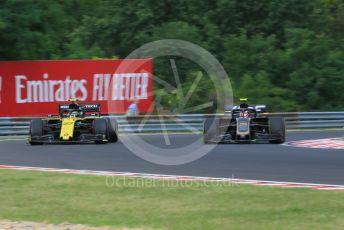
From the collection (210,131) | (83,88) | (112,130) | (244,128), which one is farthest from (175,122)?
(210,131)

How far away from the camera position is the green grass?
27.1ft

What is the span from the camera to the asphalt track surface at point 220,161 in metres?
13.0

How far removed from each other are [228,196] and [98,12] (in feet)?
115

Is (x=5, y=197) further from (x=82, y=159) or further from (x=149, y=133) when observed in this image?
(x=149, y=133)

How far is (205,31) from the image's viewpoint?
38844 mm

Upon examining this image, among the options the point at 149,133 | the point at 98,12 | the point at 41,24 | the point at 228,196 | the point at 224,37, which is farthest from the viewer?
the point at 98,12

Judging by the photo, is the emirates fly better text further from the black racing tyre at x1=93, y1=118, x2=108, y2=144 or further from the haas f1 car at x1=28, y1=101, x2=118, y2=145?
the black racing tyre at x1=93, y1=118, x2=108, y2=144

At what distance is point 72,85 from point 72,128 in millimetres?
7210

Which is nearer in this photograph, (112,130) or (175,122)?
(112,130)

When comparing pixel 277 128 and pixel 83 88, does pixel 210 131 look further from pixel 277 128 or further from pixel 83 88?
pixel 83 88

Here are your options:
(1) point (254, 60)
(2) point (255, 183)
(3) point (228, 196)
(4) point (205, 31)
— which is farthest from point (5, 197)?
(4) point (205, 31)

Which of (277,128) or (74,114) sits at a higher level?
(74,114)

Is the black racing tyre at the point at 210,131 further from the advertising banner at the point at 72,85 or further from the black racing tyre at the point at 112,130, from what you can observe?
the advertising banner at the point at 72,85

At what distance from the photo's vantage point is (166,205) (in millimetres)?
9594
